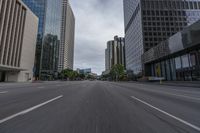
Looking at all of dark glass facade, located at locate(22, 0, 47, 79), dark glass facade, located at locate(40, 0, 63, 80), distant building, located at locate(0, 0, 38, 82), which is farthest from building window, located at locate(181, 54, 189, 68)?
dark glass facade, located at locate(40, 0, 63, 80)

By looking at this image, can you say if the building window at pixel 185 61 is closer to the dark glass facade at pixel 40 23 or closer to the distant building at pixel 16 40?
the distant building at pixel 16 40

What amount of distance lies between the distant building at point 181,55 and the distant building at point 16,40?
52665 mm

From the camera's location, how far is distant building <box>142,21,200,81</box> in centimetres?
3657

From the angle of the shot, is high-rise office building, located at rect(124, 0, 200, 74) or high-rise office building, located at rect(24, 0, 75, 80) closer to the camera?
high-rise office building, located at rect(124, 0, 200, 74)

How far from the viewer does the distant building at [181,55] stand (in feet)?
120

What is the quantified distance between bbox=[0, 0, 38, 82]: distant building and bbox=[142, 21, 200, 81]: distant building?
173 feet

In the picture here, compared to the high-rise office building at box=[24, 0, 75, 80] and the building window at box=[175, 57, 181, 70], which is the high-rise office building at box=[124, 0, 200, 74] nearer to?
the building window at box=[175, 57, 181, 70]

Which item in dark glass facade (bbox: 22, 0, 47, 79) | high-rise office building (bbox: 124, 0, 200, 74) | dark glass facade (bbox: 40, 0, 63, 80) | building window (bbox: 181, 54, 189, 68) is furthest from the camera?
dark glass facade (bbox: 40, 0, 63, 80)

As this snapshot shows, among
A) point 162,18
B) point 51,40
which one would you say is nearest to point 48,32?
point 51,40

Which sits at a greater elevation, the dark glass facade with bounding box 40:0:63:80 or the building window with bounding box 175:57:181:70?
the dark glass facade with bounding box 40:0:63:80

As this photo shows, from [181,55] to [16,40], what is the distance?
5643 centimetres

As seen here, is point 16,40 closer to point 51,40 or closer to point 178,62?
point 51,40

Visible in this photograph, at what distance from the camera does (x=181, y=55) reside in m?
45.0

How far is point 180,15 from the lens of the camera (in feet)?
262
